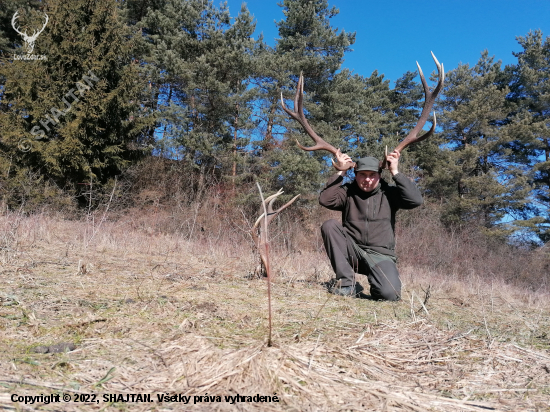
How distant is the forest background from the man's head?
5.26m

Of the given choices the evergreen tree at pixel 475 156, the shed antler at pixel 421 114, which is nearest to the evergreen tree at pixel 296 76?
the evergreen tree at pixel 475 156

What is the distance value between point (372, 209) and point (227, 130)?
12.2 m

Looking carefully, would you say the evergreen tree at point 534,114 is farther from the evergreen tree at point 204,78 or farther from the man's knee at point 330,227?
the man's knee at point 330,227

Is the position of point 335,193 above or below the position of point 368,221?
above

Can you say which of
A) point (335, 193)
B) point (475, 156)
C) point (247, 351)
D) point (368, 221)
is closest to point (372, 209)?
point (368, 221)

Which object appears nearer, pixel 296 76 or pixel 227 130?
pixel 227 130

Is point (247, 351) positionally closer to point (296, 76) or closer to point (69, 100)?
point (69, 100)

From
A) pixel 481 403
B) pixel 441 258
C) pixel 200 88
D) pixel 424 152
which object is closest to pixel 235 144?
pixel 200 88

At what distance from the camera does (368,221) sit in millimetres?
4109

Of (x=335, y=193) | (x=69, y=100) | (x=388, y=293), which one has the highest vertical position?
(x=69, y=100)

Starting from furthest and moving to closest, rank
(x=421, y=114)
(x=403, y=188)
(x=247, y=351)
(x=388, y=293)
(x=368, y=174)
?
(x=421, y=114) → (x=368, y=174) → (x=403, y=188) → (x=388, y=293) → (x=247, y=351)

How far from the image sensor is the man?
3924 mm

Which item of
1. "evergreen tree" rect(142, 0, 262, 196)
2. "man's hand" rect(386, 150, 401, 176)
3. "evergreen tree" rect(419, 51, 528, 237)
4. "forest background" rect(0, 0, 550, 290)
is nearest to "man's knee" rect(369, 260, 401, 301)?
"man's hand" rect(386, 150, 401, 176)

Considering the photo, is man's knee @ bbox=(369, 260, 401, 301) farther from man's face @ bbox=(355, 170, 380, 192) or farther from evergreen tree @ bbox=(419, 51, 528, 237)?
evergreen tree @ bbox=(419, 51, 528, 237)
